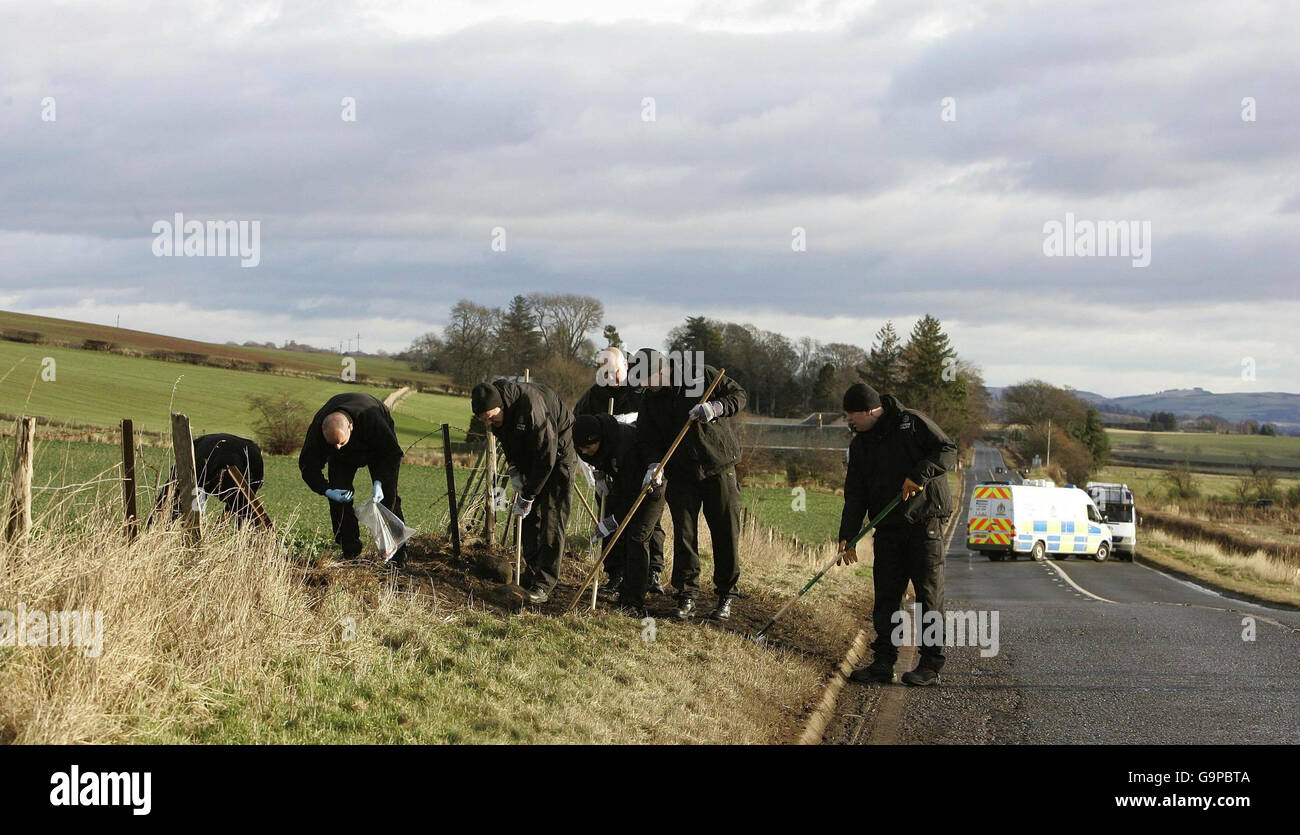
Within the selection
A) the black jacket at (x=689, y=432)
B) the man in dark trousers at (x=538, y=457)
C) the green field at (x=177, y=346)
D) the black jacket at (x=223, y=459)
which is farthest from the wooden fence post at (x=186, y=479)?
the green field at (x=177, y=346)

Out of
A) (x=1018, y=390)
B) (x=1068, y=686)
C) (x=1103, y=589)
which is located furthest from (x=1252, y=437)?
(x=1068, y=686)

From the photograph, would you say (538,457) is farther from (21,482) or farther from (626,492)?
(21,482)

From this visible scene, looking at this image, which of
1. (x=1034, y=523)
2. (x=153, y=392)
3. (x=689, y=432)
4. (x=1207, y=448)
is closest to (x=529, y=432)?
(x=689, y=432)

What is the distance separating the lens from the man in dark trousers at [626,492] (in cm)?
911

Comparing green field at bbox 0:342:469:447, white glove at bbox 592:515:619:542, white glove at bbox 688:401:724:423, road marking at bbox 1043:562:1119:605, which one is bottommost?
road marking at bbox 1043:562:1119:605

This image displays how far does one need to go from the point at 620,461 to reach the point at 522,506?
1.23 meters

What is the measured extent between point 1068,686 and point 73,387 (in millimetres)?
45196

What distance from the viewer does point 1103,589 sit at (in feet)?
82.7

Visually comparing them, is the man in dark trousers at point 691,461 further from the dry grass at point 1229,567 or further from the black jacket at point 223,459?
the dry grass at point 1229,567

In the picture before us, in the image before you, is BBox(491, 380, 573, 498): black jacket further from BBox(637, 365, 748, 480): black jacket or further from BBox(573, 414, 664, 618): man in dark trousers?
BBox(637, 365, 748, 480): black jacket

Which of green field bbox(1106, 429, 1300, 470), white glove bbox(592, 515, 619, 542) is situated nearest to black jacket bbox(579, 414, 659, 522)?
white glove bbox(592, 515, 619, 542)

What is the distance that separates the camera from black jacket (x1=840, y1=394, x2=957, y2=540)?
8117mm

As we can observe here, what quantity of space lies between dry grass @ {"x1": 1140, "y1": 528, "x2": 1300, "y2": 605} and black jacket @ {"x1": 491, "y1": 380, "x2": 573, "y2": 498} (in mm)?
16605
